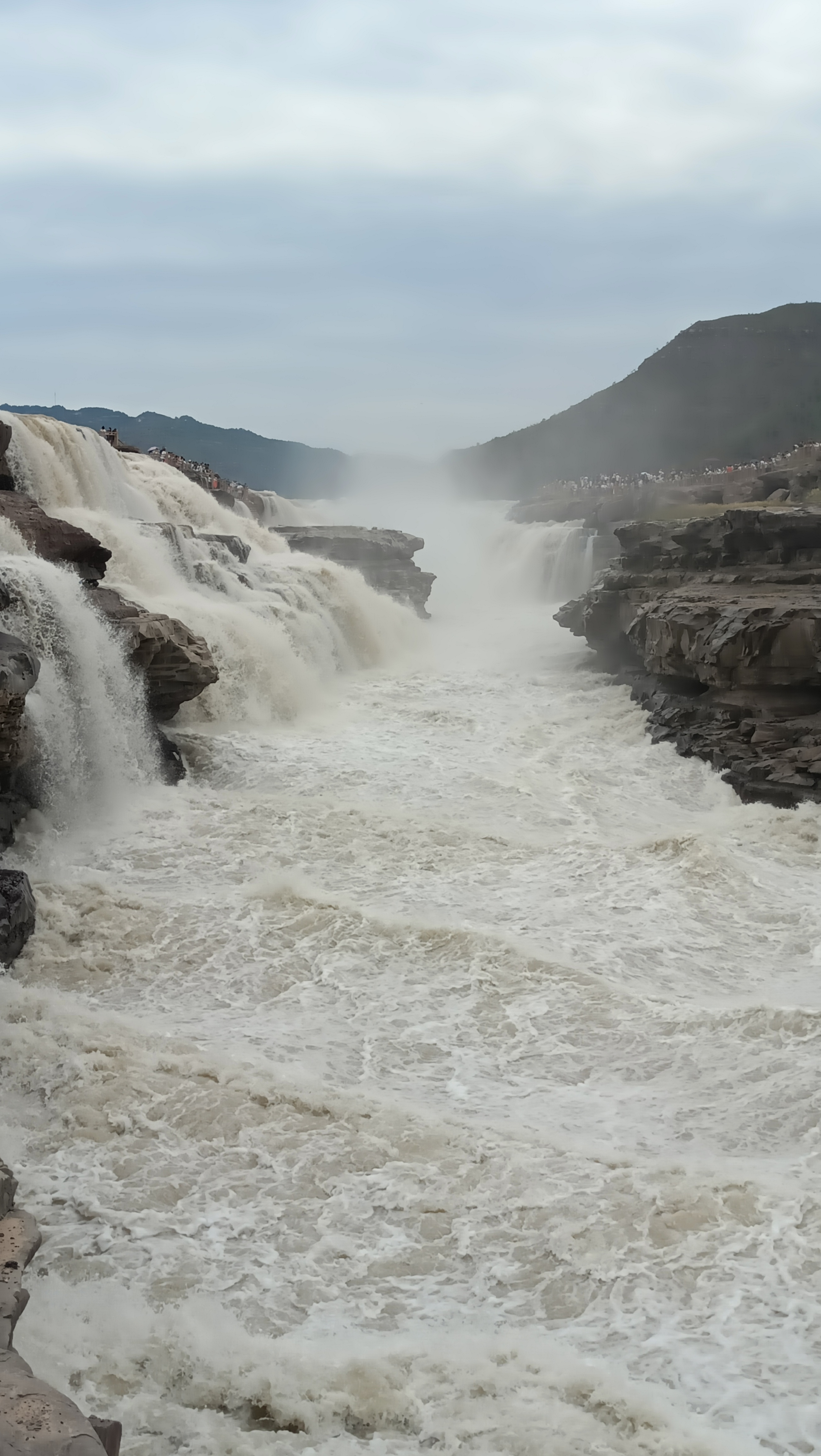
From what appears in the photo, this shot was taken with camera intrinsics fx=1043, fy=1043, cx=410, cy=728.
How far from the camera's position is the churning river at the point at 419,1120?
396cm

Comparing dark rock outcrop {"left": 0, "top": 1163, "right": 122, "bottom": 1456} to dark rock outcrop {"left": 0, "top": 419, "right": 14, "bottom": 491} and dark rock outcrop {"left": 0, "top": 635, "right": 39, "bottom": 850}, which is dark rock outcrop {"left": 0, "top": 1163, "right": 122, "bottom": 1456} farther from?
dark rock outcrop {"left": 0, "top": 419, "right": 14, "bottom": 491}

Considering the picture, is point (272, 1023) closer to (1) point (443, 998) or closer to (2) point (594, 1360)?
(1) point (443, 998)

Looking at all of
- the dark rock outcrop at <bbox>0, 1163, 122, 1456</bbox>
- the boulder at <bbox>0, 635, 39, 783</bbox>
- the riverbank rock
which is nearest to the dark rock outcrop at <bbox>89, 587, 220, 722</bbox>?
the boulder at <bbox>0, 635, 39, 783</bbox>

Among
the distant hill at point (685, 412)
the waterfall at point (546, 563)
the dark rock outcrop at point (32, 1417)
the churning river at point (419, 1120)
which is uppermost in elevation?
the distant hill at point (685, 412)

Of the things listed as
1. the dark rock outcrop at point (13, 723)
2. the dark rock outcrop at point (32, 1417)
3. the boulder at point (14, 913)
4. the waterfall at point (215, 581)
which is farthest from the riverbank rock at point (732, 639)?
the dark rock outcrop at point (32, 1417)

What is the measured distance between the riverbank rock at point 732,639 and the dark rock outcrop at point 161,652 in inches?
254

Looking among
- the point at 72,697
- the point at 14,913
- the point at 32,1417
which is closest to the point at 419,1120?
the point at 32,1417

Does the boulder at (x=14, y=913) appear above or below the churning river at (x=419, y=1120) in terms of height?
above

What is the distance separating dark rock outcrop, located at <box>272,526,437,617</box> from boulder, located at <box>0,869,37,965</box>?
54.7ft

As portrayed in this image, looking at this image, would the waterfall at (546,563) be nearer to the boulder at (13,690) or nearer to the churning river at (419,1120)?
the churning river at (419,1120)

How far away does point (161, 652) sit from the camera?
39.7 ft

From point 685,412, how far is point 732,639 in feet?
258

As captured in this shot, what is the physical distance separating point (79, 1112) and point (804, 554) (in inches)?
517

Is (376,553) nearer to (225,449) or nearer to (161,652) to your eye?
(161,652)
